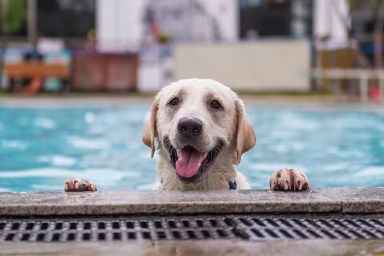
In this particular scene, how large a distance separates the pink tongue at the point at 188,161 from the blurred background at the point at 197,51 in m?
15.9

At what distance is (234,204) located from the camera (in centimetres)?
400

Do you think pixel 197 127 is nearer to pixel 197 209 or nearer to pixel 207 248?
pixel 197 209

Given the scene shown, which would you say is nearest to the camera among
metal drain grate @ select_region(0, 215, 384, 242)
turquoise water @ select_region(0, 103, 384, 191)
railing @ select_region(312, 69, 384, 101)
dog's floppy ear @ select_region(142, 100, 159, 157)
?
metal drain grate @ select_region(0, 215, 384, 242)

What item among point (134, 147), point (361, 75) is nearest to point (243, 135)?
point (134, 147)

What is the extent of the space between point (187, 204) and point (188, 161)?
77 centimetres

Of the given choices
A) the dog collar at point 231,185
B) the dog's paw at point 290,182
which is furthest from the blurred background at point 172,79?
the dog's paw at point 290,182

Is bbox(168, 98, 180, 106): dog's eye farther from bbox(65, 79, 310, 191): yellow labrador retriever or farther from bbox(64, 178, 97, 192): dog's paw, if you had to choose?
bbox(64, 178, 97, 192): dog's paw

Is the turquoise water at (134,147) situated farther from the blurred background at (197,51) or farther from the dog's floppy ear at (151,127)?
the blurred background at (197,51)

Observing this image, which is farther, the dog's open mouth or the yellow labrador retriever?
the dog's open mouth

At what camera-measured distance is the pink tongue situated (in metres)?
4.68

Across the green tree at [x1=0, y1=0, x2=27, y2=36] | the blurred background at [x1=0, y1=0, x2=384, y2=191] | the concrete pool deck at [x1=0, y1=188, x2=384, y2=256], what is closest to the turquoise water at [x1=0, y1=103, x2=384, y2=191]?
the blurred background at [x1=0, y1=0, x2=384, y2=191]

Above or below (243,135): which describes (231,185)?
below

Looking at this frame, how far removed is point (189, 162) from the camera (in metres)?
4.72

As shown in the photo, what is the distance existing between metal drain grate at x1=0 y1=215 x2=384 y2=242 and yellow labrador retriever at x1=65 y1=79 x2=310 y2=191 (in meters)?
0.66
